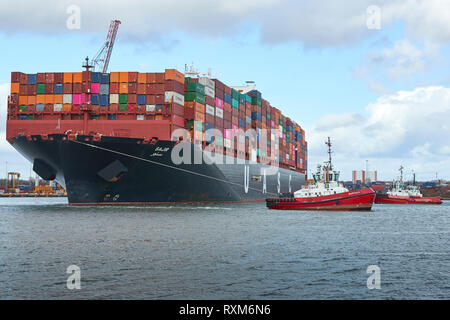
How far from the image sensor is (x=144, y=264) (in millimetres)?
20172

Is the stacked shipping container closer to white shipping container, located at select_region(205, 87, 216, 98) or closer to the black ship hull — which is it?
white shipping container, located at select_region(205, 87, 216, 98)

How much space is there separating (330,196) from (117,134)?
25003 mm

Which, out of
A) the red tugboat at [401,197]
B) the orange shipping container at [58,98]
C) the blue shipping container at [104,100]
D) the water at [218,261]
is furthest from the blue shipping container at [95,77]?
the red tugboat at [401,197]

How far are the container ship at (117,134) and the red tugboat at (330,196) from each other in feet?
39.7

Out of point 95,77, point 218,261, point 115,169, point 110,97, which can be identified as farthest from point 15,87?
point 218,261

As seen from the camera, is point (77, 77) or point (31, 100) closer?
point (77, 77)

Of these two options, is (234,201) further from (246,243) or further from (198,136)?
(246,243)

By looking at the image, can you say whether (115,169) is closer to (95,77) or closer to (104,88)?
(104,88)

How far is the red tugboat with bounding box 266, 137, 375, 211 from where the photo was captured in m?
55.9

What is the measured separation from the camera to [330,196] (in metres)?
56.0

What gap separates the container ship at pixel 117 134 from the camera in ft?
163

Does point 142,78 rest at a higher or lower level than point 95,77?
lower
